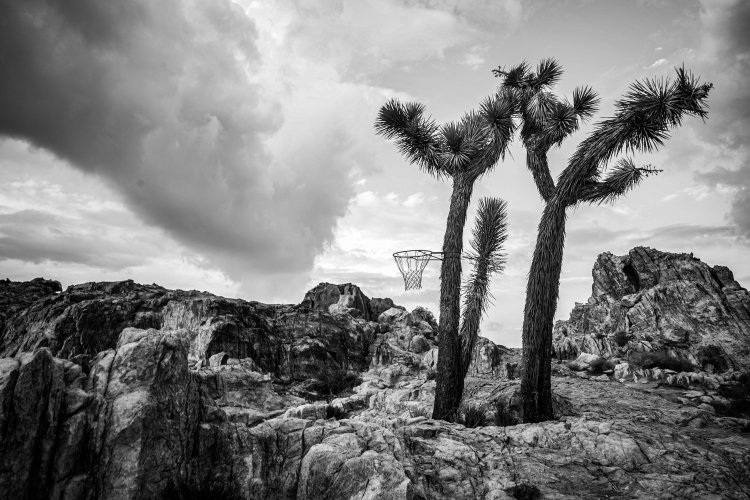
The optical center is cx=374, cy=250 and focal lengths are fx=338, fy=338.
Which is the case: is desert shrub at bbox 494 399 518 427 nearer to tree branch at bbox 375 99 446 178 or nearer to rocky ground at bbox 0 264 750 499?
rocky ground at bbox 0 264 750 499

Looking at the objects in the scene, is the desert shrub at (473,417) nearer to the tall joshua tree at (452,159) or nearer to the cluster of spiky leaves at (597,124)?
the tall joshua tree at (452,159)

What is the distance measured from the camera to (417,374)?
2645 centimetres

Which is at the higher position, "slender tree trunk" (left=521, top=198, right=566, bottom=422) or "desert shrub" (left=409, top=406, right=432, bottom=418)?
"slender tree trunk" (left=521, top=198, right=566, bottom=422)

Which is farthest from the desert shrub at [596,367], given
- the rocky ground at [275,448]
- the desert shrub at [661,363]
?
the rocky ground at [275,448]

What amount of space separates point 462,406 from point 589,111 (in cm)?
1168

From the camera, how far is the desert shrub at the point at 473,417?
10.2 metres

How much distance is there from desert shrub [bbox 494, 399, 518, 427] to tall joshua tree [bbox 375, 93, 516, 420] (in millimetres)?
1252

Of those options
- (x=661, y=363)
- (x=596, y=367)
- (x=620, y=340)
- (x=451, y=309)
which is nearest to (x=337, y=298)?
(x=620, y=340)

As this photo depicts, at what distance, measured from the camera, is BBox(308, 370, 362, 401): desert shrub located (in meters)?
25.5

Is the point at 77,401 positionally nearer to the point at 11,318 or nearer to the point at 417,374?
the point at 417,374

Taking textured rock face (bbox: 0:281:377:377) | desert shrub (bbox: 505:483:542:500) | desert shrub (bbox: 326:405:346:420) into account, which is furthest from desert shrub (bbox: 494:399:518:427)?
textured rock face (bbox: 0:281:377:377)

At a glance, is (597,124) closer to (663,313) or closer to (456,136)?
(456,136)

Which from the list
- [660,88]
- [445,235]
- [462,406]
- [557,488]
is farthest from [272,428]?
[660,88]

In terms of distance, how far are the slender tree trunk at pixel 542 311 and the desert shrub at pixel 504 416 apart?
86 centimetres
